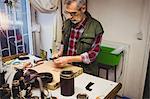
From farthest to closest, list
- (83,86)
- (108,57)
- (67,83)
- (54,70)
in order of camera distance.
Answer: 1. (108,57)
2. (54,70)
3. (83,86)
4. (67,83)

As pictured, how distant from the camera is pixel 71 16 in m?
1.67

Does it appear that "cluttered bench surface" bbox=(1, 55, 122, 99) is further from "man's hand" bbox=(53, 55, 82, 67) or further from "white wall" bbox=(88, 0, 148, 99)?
"white wall" bbox=(88, 0, 148, 99)

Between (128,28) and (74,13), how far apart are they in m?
0.95

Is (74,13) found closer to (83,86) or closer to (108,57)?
(83,86)

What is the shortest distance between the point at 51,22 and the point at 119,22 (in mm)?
956

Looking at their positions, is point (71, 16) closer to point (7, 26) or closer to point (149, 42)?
point (7, 26)

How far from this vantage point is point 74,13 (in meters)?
1.62

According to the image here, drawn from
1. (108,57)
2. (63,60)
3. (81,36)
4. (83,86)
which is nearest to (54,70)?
(63,60)

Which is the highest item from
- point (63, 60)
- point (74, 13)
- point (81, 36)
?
point (74, 13)

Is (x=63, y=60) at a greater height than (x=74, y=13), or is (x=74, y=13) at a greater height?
(x=74, y=13)

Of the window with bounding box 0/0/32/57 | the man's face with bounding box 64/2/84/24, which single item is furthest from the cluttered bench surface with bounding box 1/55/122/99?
the window with bounding box 0/0/32/57

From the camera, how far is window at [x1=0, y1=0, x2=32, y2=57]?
79.4 inches

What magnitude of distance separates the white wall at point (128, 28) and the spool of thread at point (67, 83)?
140 cm

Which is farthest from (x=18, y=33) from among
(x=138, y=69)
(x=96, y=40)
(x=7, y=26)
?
(x=138, y=69)
